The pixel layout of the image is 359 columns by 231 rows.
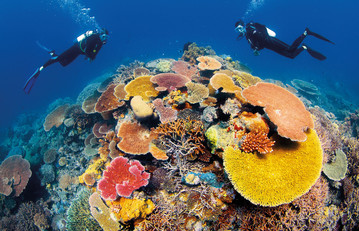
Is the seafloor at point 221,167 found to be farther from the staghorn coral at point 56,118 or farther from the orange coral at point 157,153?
the staghorn coral at point 56,118

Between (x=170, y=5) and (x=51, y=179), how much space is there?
110 meters

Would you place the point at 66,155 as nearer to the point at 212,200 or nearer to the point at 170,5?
the point at 212,200

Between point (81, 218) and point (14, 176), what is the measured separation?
6481 mm

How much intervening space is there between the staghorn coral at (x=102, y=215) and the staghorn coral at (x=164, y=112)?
8.25ft

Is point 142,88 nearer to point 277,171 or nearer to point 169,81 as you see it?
point 169,81

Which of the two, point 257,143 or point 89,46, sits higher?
point 89,46

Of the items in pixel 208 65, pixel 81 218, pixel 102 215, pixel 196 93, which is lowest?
pixel 81 218

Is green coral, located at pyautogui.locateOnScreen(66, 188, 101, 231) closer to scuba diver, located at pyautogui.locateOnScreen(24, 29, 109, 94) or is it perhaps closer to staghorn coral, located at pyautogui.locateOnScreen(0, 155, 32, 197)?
staghorn coral, located at pyautogui.locateOnScreen(0, 155, 32, 197)

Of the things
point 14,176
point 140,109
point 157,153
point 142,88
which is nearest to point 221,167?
point 157,153

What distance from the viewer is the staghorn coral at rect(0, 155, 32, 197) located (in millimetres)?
7977

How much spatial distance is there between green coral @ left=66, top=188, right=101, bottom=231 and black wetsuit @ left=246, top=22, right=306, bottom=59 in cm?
975

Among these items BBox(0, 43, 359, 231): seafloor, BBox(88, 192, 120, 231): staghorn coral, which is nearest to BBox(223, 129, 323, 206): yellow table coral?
BBox(0, 43, 359, 231): seafloor

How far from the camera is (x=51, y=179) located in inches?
345

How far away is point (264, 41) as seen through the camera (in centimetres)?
809
